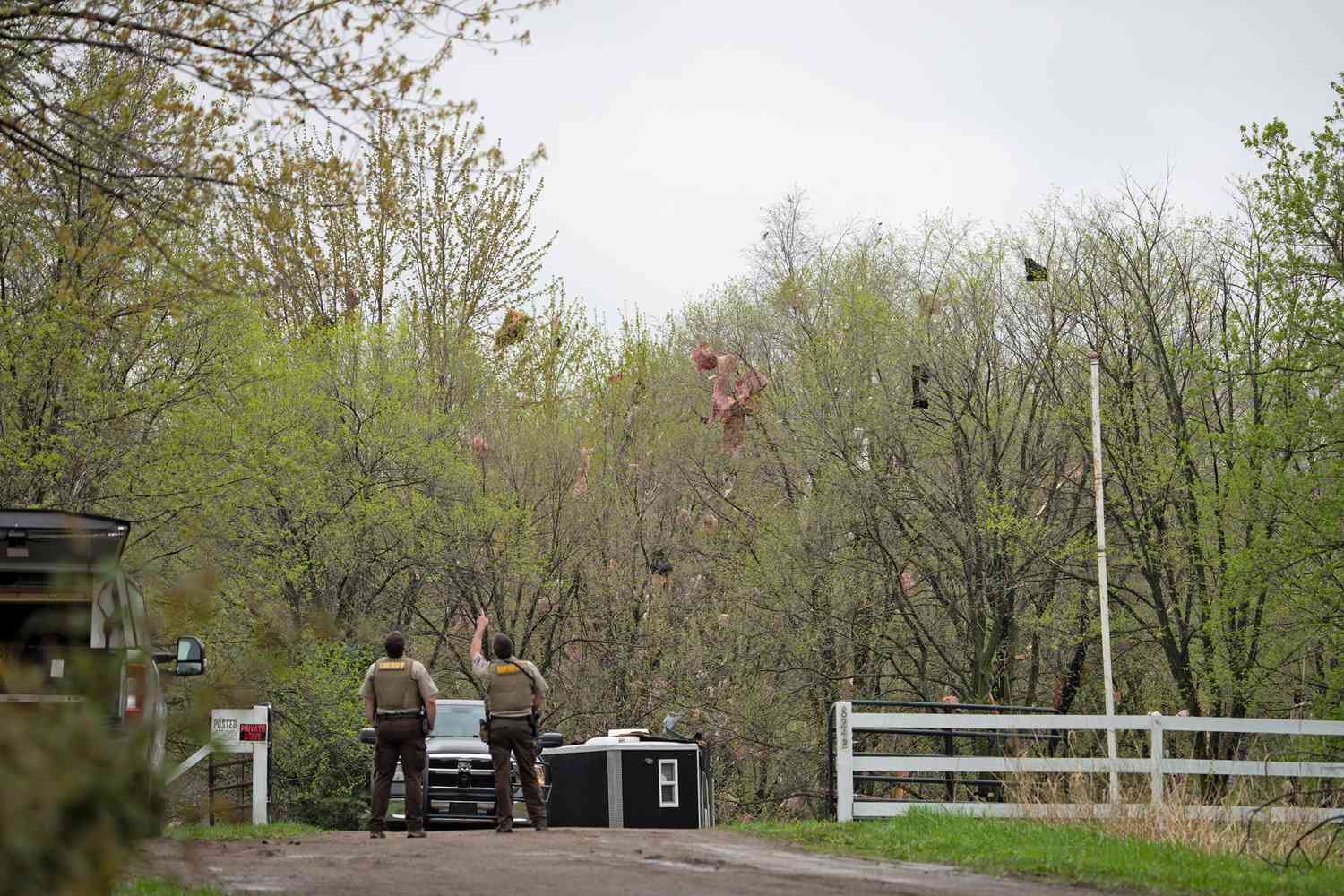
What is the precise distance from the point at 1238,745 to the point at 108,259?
22.2 m

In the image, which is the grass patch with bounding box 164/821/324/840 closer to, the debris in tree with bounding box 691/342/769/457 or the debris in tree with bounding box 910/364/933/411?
the debris in tree with bounding box 910/364/933/411

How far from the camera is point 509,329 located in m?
39.1

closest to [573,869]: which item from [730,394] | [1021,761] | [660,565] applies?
[1021,761]

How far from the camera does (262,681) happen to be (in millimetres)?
4258

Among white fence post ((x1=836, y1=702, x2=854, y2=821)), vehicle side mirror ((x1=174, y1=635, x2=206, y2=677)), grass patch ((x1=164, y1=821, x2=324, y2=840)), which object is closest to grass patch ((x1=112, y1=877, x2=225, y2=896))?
vehicle side mirror ((x1=174, y1=635, x2=206, y2=677))

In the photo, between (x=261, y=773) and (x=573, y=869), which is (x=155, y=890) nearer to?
(x=573, y=869)

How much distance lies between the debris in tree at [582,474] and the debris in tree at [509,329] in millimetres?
3372

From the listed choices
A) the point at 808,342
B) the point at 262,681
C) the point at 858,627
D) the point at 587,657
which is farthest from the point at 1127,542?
the point at 262,681

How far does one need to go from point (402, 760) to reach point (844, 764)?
4.63 m

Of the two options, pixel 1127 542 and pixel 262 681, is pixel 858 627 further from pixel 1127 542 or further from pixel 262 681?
pixel 262 681

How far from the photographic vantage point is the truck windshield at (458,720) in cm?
2295

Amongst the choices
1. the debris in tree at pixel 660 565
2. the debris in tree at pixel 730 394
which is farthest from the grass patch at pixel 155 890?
the debris in tree at pixel 660 565

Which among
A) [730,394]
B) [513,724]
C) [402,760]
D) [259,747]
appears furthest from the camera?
[730,394]

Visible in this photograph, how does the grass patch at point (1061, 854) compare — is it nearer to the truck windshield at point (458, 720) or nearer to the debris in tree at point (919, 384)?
the truck windshield at point (458, 720)
